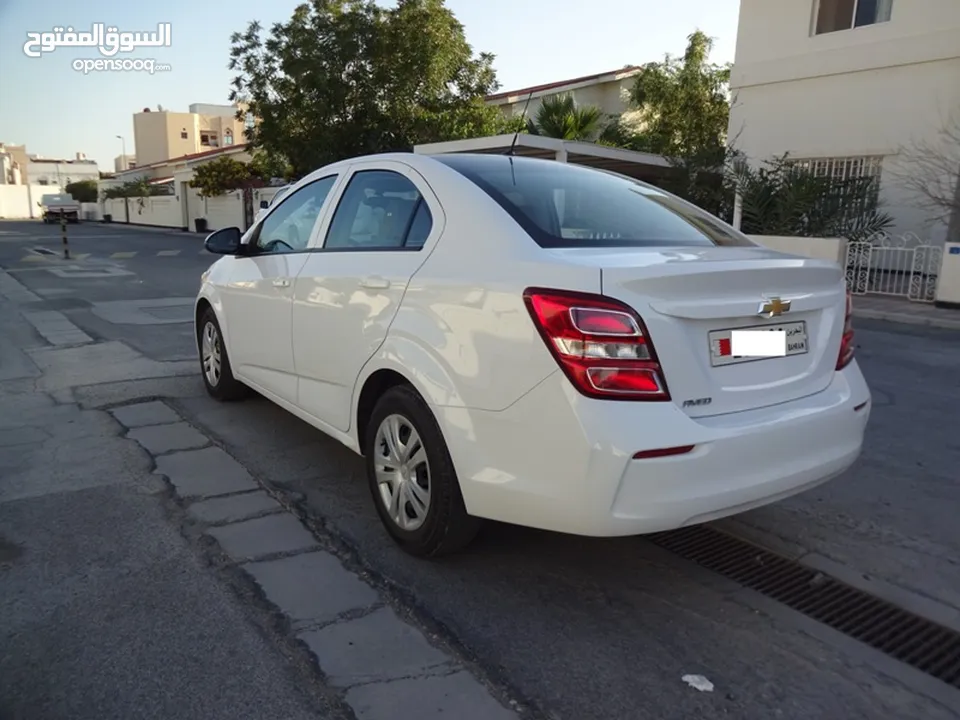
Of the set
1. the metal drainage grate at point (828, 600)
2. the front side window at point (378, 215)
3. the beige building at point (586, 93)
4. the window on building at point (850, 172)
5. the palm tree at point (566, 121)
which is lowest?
the metal drainage grate at point (828, 600)

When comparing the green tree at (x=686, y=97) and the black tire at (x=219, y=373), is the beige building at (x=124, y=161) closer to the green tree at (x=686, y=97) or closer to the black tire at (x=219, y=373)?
the green tree at (x=686, y=97)

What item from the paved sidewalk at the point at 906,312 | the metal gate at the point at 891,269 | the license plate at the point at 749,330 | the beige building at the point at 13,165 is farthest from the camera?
the beige building at the point at 13,165

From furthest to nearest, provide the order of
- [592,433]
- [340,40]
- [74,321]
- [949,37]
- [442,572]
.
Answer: [340,40]
[949,37]
[74,321]
[442,572]
[592,433]

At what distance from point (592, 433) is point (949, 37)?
15.5m

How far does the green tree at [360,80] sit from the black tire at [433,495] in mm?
20682

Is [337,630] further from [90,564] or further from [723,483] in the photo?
[723,483]

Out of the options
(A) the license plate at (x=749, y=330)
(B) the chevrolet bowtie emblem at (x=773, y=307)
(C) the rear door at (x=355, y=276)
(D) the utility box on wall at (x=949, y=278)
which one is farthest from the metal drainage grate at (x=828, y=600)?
(D) the utility box on wall at (x=949, y=278)

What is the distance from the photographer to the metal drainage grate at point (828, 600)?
8.95 ft

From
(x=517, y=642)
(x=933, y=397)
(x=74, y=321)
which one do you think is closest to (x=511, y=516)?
(x=517, y=642)

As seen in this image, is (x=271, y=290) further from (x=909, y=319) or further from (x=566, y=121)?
(x=566, y=121)

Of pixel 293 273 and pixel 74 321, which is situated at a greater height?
pixel 293 273

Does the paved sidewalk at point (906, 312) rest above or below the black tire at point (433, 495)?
below

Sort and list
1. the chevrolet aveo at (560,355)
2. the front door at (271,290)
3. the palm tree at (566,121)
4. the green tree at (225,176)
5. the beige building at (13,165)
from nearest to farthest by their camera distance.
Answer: the chevrolet aveo at (560,355), the front door at (271,290), the palm tree at (566,121), the green tree at (225,176), the beige building at (13,165)

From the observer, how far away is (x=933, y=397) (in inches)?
246
